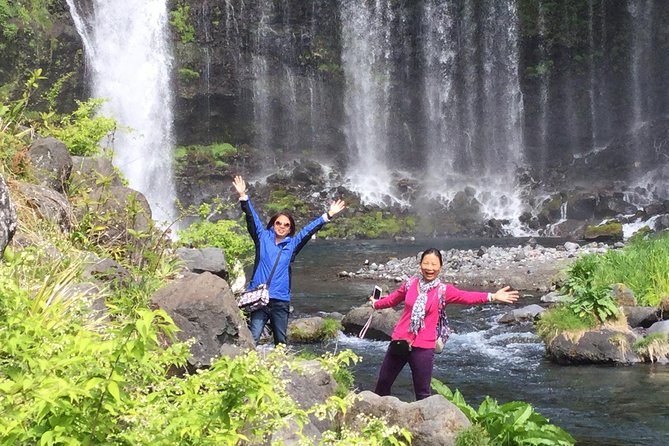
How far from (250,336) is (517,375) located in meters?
3.97

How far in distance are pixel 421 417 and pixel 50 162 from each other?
14.8ft

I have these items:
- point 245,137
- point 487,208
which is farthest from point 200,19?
point 487,208

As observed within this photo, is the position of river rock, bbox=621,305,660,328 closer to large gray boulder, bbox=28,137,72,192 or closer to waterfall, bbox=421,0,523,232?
large gray boulder, bbox=28,137,72,192

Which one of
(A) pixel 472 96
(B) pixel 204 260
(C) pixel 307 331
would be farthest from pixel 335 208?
(A) pixel 472 96

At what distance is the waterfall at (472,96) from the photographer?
1492 inches

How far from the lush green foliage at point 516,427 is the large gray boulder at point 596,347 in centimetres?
426

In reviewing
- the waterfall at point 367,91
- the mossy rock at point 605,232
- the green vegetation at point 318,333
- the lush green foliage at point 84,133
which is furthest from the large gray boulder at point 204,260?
the waterfall at point 367,91

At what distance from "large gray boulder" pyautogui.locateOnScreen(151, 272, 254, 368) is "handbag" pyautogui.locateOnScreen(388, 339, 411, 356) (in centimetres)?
116

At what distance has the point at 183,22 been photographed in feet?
115

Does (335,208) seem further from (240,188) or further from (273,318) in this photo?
(273,318)

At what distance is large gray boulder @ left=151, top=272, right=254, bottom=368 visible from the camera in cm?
507

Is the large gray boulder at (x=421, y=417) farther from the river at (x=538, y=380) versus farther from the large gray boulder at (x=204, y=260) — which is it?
the large gray boulder at (x=204, y=260)

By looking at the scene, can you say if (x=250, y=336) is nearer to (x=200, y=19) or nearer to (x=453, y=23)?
(x=200, y=19)

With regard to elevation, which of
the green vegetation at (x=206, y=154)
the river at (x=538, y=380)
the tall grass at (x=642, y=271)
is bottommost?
the river at (x=538, y=380)
